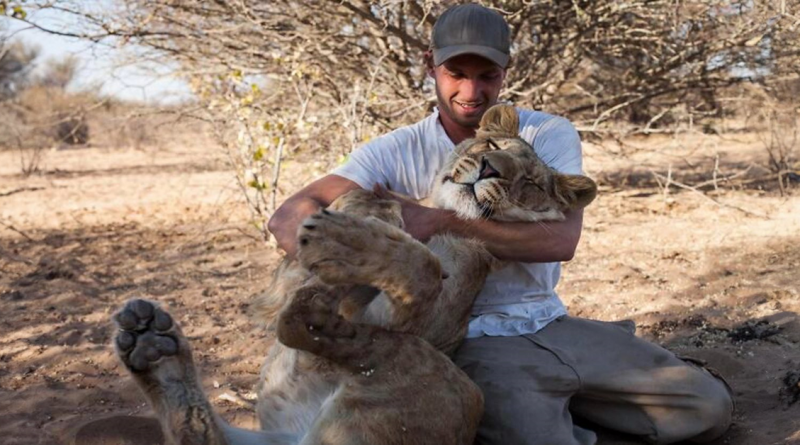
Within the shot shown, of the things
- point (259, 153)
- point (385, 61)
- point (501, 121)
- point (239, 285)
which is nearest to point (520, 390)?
point (501, 121)

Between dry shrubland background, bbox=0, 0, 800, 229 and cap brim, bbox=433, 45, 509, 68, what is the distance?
3371mm

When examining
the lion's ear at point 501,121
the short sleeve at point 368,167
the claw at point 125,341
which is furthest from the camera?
the short sleeve at point 368,167

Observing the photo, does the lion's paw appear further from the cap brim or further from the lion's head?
the cap brim

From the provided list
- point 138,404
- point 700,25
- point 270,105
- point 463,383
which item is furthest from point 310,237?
point 700,25

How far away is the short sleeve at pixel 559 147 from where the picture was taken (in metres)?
3.59

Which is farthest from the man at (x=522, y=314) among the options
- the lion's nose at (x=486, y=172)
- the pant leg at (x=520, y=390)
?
the lion's nose at (x=486, y=172)

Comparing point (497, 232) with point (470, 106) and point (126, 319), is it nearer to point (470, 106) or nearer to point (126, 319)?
point (470, 106)

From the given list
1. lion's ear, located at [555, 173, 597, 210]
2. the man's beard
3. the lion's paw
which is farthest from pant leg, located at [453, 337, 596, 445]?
the lion's paw

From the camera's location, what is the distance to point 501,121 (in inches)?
137

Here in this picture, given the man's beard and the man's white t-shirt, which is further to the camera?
the man's beard

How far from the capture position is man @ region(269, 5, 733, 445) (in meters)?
3.31

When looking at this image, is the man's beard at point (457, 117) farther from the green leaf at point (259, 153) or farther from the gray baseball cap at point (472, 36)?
the green leaf at point (259, 153)

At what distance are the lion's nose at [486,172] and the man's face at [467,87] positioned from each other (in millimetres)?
534

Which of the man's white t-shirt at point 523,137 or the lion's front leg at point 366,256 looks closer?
the lion's front leg at point 366,256
